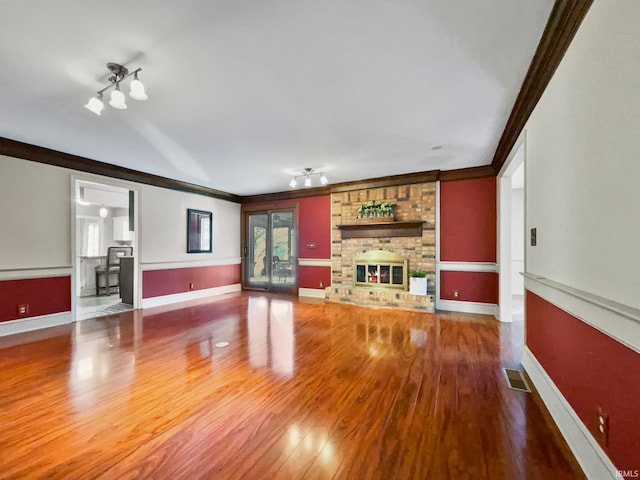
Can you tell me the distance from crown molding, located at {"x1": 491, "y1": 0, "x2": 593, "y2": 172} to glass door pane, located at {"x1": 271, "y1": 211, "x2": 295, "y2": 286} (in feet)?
16.4

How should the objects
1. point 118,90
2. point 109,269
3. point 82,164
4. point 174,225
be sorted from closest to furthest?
point 118,90 < point 82,164 < point 174,225 < point 109,269

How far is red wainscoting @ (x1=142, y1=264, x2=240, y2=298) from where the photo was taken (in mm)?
5453

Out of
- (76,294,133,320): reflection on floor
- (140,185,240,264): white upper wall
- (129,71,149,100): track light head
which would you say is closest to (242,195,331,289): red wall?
(140,185,240,264): white upper wall

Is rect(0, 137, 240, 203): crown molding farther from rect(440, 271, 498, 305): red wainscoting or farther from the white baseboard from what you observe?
the white baseboard

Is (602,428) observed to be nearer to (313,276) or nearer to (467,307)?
(467,307)

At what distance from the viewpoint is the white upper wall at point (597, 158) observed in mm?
1121

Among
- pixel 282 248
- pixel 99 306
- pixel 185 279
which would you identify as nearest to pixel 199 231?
pixel 185 279

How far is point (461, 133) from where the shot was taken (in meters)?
3.38

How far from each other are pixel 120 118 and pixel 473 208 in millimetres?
5338

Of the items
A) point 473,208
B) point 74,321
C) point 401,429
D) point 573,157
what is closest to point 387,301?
point 473,208

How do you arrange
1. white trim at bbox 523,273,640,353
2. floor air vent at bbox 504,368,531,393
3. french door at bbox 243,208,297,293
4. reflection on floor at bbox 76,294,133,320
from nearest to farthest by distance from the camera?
white trim at bbox 523,273,640,353, floor air vent at bbox 504,368,531,393, reflection on floor at bbox 76,294,133,320, french door at bbox 243,208,297,293

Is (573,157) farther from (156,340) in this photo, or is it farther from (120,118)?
(156,340)

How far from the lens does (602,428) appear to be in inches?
52.7

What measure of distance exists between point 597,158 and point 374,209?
4292 mm
